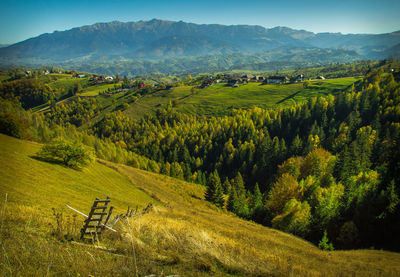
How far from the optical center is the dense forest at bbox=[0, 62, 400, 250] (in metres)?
36.6

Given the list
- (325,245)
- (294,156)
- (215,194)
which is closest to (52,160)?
(215,194)

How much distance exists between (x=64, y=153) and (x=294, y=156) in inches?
4084

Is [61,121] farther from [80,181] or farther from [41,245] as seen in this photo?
[41,245]

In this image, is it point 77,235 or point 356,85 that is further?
point 356,85

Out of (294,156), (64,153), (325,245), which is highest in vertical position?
(64,153)

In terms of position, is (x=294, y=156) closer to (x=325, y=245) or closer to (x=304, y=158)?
(x=304, y=158)

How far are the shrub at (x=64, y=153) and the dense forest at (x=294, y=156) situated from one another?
1415 centimetres

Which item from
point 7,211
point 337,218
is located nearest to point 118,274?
point 7,211

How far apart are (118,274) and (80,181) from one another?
107 ft

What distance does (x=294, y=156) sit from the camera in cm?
11225

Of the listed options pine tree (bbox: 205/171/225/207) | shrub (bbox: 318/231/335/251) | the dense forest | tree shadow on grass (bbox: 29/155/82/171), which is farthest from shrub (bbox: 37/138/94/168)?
shrub (bbox: 318/231/335/251)

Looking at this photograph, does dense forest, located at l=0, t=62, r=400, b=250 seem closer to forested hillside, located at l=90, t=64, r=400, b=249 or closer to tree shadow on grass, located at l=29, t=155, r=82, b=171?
forested hillside, located at l=90, t=64, r=400, b=249

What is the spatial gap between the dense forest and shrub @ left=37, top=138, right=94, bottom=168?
14.1 m

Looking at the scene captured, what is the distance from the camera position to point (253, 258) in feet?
39.2
